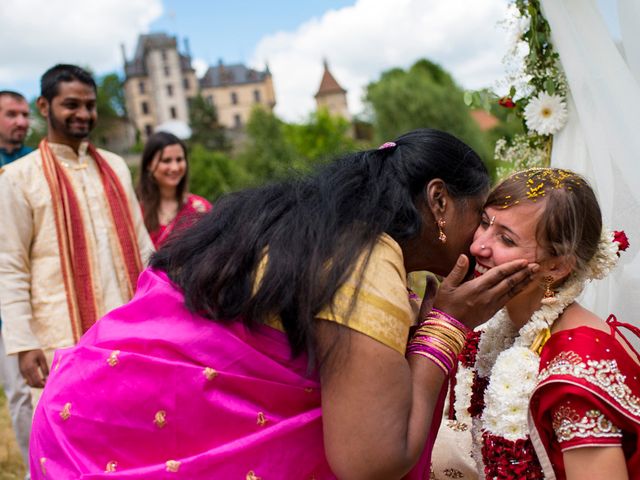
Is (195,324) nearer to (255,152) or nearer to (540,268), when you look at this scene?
(540,268)

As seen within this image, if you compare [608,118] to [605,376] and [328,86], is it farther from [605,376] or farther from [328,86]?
[328,86]

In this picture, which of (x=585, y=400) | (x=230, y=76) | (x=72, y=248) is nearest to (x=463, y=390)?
(x=585, y=400)

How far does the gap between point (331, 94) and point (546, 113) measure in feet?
272

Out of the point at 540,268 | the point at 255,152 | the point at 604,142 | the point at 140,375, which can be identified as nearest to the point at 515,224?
the point at 540,268

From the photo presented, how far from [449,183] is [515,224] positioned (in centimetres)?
26

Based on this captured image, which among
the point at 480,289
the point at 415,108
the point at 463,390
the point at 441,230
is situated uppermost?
the point at 415,108

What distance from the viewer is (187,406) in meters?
2.14

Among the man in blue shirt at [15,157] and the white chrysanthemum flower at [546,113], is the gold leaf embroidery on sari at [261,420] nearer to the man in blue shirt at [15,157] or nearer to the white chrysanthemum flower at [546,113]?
the white chrysanthemum flower at [546,113]

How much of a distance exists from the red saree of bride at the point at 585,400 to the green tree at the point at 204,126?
5715 cm

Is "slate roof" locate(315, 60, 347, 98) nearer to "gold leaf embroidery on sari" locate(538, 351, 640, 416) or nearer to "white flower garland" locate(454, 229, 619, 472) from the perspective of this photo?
"white flower garland" locate(454, 229, 619, 472)

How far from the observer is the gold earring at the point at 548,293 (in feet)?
7.46

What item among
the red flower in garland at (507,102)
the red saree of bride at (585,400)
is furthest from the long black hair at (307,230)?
the red flower in garland at (507,102)

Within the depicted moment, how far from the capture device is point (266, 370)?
214 centimetres

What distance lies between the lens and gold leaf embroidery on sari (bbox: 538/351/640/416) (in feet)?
6.61
